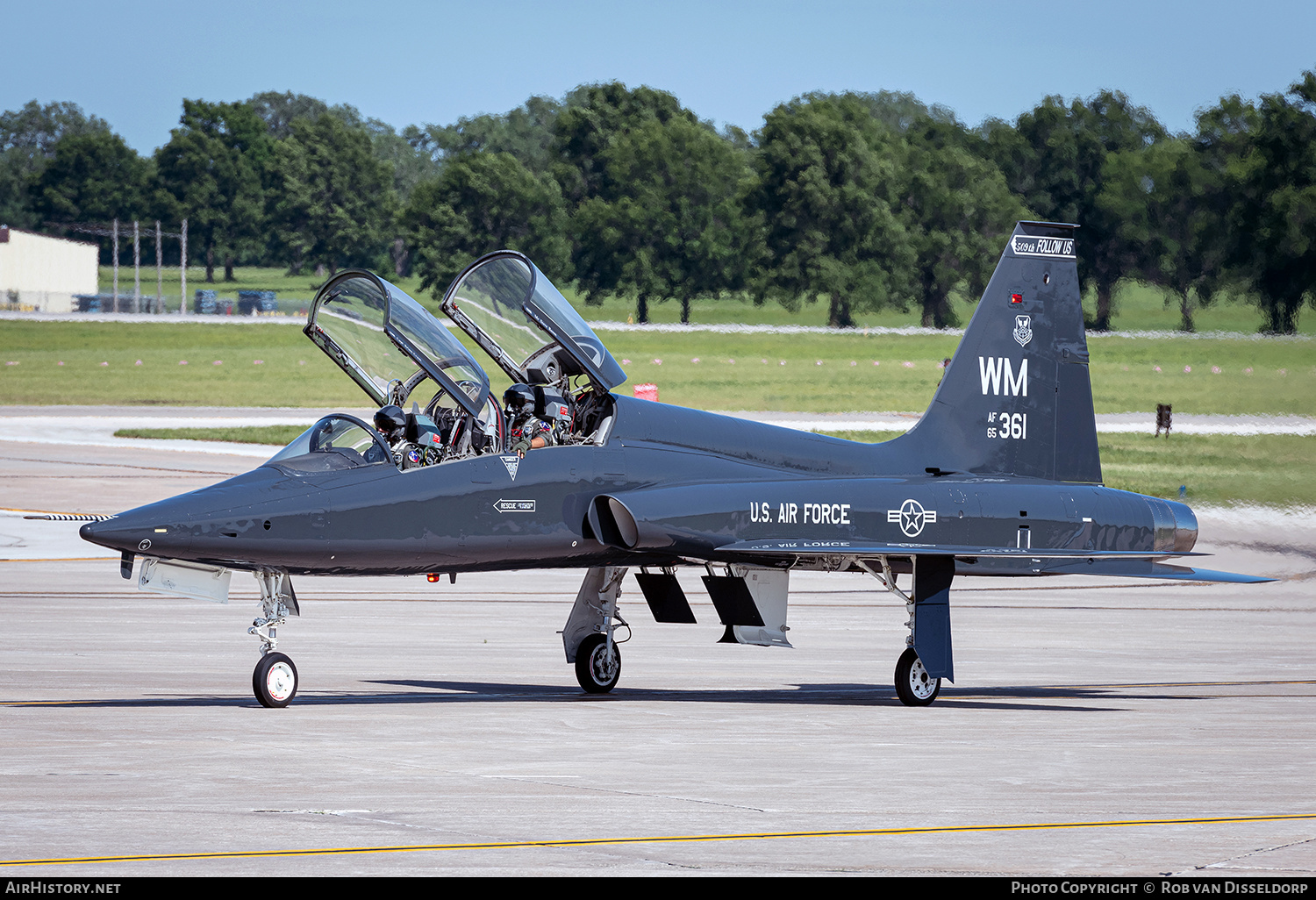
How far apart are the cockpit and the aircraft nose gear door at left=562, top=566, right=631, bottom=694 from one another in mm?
1622

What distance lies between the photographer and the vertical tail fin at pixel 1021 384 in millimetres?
17875

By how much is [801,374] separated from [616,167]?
6330cm

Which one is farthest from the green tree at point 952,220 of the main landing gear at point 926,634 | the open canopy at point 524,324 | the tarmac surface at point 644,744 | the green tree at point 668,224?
the open canopy at point 524,324

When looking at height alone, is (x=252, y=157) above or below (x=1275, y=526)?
above

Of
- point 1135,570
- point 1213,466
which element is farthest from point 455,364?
point 1213,466

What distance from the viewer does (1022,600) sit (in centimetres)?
2548

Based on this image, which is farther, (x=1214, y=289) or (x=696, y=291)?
(x=696, y=291)

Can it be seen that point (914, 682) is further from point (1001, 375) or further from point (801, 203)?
point (801, 203)

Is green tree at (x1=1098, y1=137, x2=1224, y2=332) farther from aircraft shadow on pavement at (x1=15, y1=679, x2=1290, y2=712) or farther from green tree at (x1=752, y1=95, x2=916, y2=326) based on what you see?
aircraft shadow on pavement at (x1=15, y1=679, x2=1290, y2=712)

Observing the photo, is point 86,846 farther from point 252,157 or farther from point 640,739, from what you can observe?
point 252,157

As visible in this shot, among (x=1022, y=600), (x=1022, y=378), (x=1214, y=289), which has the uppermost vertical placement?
(x=1214, y=289)

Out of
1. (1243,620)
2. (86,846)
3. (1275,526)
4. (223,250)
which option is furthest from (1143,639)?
(223,250)

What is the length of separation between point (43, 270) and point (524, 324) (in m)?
151

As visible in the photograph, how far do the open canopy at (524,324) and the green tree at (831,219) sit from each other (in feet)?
391
